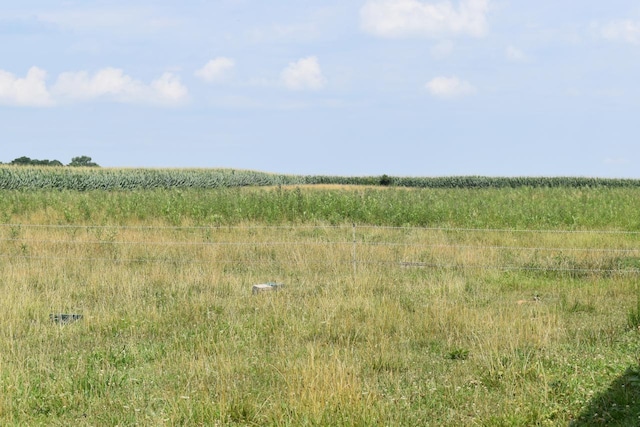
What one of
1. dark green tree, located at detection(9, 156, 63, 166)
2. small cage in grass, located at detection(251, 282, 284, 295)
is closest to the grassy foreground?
small cage in grass, located at detection(251, 282, 284, 295)

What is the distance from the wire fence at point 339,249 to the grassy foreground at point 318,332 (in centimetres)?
7

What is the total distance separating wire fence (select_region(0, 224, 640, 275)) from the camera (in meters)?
14.4

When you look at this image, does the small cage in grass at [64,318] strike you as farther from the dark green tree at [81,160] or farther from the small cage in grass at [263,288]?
the dark green tree at [81,160]

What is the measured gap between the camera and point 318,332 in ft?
28.9

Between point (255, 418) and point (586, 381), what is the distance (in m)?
3.32

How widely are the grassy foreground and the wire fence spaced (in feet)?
0.24

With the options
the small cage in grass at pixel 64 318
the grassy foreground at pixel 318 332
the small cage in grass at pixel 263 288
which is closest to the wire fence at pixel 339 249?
the grassy foreground at pixel 318 332

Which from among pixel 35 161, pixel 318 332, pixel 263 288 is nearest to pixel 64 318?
pixel 263 288

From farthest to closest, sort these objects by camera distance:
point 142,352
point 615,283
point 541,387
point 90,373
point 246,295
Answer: point 615,283 < point 246,295 < point 142,352 < point 90,373 < point 541,387

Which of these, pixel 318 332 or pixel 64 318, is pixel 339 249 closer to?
pixel 318 332

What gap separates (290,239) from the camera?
58.4 ft

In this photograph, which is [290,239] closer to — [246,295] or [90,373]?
[246,295]

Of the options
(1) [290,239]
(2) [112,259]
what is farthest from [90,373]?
(1) [290,239]

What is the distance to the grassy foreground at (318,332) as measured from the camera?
6.18 metres
